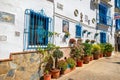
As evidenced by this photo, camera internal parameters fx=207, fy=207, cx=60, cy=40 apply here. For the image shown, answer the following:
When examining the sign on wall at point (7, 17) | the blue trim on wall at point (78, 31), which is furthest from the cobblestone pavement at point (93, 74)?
the sign on wall at point (7, 17)

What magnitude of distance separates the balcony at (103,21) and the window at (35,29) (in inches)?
364

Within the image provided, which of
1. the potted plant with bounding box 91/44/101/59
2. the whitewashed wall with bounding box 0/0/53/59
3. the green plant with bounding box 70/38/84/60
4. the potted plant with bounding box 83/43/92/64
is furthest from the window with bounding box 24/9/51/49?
the potted plant with bounding box 91/44/101/59

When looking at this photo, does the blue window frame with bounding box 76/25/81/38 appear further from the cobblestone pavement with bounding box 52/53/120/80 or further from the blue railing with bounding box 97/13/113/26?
the blue railing with bounding box 97/13/113/26

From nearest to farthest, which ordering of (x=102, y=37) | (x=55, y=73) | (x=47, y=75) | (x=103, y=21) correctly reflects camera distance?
(x=47, y=75) → (x=55, y=73) → (x=102, y=37) → (x=103, y=21)

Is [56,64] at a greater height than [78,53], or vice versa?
[78,53]

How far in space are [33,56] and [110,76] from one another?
4529 millimetres

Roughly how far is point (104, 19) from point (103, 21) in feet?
0.94

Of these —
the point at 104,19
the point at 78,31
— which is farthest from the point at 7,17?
the point at 104,19

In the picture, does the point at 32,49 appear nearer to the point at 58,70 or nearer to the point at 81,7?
the point at 58,70

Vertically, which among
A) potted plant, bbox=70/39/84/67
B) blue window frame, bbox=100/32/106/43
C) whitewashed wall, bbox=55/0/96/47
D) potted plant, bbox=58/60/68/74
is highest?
whitewashed wall, bbox=55/0/96/47

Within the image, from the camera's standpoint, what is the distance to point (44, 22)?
10969mm

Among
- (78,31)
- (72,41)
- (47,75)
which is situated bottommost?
(47,75)

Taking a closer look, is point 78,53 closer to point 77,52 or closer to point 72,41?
point 77,52

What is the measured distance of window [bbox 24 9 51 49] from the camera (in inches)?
371
